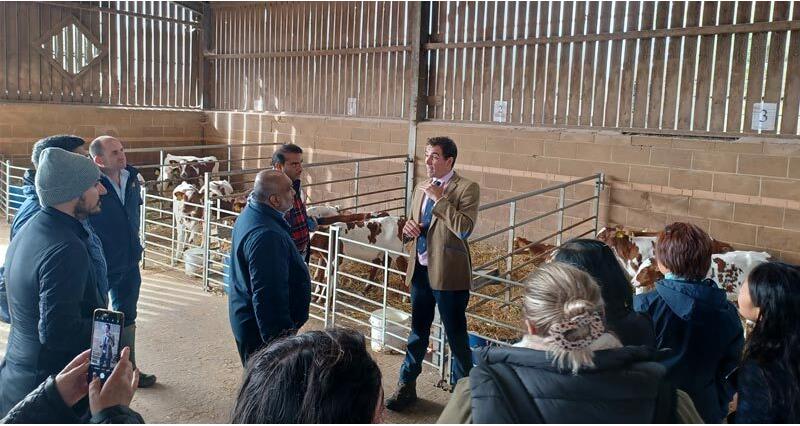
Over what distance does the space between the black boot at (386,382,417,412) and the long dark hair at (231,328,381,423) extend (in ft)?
9.29

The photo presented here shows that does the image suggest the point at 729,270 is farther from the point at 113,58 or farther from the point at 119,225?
the point at 113,58

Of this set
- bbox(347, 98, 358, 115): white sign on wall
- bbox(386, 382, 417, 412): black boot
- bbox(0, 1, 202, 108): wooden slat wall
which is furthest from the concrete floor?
bbox(0, 1, 202, 108): wooden slat wall

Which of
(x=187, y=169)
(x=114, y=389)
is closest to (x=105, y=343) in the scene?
(x=114, y=389)

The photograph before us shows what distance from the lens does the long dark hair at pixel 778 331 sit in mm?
2182

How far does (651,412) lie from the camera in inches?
64.1

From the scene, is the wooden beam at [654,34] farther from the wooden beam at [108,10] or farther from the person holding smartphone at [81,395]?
the person holding smartphone at [81,395]

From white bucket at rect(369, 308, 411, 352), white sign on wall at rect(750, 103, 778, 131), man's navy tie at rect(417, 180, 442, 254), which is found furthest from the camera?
white sign on wall at rect(750, 103, 778, 131)

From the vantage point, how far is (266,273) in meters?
3.25

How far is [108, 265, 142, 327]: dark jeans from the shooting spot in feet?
14.3

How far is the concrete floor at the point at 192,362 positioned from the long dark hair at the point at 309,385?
71.8 inches

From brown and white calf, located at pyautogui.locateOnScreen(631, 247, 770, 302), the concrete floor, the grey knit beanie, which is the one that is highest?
the grey knit beanie

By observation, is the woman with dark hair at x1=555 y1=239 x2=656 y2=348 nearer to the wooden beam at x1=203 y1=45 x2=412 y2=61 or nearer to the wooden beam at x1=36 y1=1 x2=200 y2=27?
the wooden beam at x1=203 y1=45 x2=412 y2=61

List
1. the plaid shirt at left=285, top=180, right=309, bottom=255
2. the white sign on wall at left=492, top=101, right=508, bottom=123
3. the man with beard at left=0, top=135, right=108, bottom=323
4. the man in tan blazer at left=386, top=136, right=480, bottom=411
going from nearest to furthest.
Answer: the man with beard at left=0, top=135, right=108, bottom=323, the man in tan blazer at left=386, top=136, right=480, bottom=411, the plaid shirt at left=285, top=180, right=309, bottom=255, the white sign on wall at left=492, top=101, right=508, bottom=123

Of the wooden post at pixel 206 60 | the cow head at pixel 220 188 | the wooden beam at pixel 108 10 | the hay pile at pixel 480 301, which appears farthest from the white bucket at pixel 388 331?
the wooden post at pixel 206 60
